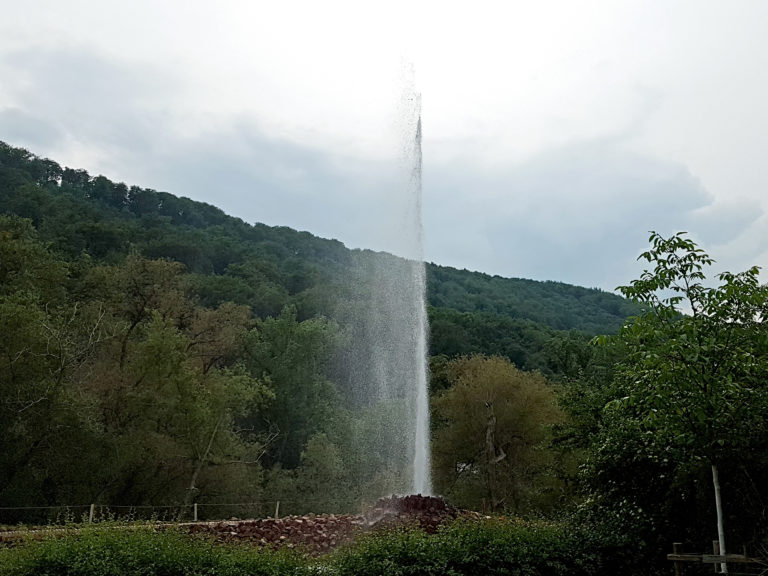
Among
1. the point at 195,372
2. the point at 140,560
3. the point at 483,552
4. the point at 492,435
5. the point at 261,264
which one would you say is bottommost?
the point at 140,560

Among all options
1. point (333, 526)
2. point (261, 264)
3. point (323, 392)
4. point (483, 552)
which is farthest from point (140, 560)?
point (261, 264)

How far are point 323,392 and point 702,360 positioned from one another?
112 ft

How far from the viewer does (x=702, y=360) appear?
7.32 meters

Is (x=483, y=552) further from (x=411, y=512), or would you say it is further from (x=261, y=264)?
(x=261, y=264)

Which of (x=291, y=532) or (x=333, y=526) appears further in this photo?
(x=333, y=526)

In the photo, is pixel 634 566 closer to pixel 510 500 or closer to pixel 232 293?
pixel 510 500

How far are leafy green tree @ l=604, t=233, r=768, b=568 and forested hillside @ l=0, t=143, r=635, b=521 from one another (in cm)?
1077

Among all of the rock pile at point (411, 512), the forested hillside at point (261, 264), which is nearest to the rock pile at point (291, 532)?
the rock pile at point (411, 512)

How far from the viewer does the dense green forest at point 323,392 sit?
26.3 ft

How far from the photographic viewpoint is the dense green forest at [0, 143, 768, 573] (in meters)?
8.02

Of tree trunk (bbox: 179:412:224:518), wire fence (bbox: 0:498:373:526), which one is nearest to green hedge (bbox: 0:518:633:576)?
wire fence (bbox: 0:498:373:526)

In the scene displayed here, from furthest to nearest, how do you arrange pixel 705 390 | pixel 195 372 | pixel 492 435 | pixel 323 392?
pixel 323 392 < pixel 492 435 < pixel 195 372 < pixel 705 390

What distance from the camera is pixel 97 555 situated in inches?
329

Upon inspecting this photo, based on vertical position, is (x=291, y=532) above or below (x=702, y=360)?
below
